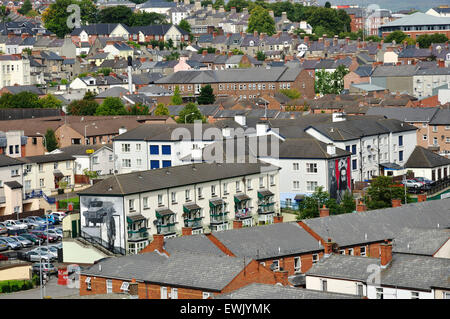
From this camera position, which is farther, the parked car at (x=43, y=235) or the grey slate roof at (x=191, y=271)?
the parked car at (x=43, y=235)

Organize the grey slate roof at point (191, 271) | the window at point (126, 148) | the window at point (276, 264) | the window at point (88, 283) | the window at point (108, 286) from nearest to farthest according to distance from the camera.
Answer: the grey slate roof at point (191, 271) → the window at point (108, 286) → the window at point (88, 283) → the window at point (276, 264) → the window at point (126, 148)

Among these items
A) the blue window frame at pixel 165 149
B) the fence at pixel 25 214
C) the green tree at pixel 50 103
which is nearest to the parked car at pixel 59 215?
the fence at pixel 25 214

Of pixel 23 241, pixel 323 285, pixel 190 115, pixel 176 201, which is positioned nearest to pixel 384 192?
pixel 176 201

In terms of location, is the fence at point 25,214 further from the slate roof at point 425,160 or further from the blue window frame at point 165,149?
the slate roof at point 425,160

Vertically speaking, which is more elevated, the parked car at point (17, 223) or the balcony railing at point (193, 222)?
the balcony railing at point (193, 222)

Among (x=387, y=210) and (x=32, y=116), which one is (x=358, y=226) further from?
(x=32, y=116)

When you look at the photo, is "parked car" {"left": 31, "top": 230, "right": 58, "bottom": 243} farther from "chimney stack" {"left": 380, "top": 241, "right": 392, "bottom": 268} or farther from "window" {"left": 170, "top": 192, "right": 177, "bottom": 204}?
"chimney stack" {"left": 380, "top": 241, "right": 392, "bottom": 268}

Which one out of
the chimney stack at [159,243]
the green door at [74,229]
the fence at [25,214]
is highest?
the chimney stack at [159,243]

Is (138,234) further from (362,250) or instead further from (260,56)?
(260,56)

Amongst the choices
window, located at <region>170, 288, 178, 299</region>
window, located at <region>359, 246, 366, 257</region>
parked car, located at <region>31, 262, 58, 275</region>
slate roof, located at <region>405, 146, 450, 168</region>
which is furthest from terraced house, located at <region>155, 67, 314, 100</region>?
window, located at <region>170, 288, 178, 299</region>
